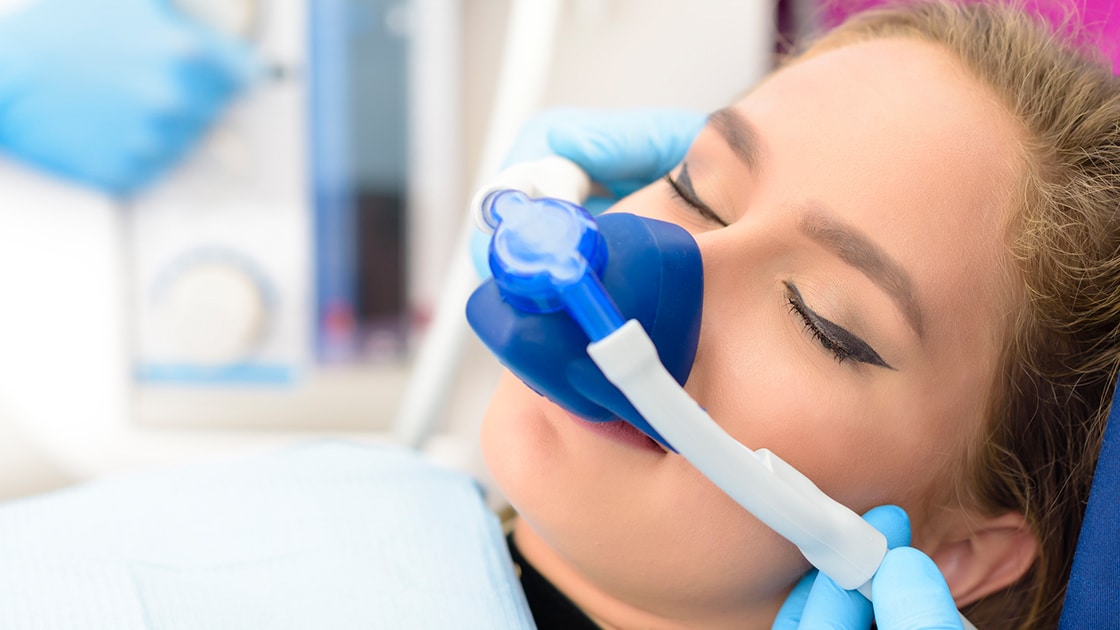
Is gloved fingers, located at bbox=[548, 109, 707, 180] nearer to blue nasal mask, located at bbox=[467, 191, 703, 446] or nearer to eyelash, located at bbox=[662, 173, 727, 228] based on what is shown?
eyelash, located at bbox=[662, 173, 727, 228]

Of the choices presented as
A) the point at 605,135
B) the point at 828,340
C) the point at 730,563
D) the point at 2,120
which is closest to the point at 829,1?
the point at 605,135

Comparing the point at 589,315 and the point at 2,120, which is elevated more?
the point at 589,315

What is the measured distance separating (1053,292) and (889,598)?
336 millimetres

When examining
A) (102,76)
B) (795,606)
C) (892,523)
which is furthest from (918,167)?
(102,76)

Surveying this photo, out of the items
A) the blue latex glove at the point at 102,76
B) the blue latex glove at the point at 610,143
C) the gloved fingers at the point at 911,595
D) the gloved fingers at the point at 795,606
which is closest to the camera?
the gloved fingers at the point at 911,595

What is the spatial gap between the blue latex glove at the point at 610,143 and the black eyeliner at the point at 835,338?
1.44 feet

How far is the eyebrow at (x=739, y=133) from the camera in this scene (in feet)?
2.82

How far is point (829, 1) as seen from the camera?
4.91ft

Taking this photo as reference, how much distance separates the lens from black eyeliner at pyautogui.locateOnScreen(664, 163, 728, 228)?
0.88 m

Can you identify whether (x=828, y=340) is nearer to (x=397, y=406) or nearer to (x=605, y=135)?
(x=605, y=135)

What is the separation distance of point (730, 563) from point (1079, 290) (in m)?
0.43

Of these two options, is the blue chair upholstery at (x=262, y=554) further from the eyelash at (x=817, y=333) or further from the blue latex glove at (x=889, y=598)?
the eyelash at (x=817, y=333)

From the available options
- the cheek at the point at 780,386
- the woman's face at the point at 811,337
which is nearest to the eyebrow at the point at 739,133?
the woman's face at the point at 811,337

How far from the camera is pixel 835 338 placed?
79 centimetres
